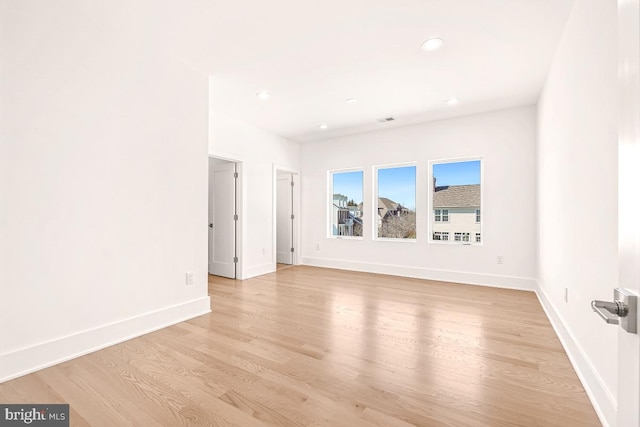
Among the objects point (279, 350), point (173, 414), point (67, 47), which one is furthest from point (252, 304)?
point (67, 47)

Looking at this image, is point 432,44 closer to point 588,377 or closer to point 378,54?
point 378,54

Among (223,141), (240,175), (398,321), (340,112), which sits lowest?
(398,321)

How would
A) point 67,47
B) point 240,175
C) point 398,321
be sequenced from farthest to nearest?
point 240,175
point 398,321
point 67,47

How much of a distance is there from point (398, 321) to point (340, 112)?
314 centimetres

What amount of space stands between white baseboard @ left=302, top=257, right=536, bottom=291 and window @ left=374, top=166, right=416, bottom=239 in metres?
0.60

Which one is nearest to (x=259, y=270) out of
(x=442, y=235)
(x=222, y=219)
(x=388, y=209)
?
(x=222, y=219)

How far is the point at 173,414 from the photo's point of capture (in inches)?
63.9

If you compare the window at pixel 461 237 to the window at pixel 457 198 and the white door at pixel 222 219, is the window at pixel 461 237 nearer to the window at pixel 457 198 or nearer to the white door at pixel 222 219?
the window at pixel 457 198

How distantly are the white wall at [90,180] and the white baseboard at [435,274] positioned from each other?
3.34 metres

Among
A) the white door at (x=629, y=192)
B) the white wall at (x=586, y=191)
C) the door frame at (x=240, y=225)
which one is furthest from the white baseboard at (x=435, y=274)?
the white door at (x=629, y=192)

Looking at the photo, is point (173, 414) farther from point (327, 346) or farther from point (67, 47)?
point (67, 47)

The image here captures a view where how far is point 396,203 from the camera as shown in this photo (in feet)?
18.2

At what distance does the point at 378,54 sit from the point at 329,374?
113 inches

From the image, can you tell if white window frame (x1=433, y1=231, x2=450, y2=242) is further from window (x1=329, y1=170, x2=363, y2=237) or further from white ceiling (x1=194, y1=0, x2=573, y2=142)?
white ceiling (x1=194, y1=0, x2=573, y2=142)
